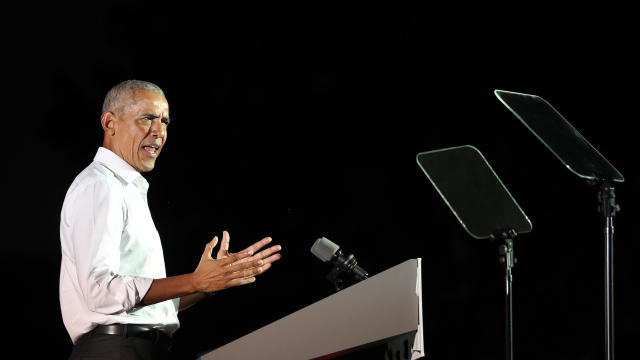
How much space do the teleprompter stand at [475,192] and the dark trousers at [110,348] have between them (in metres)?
1.04

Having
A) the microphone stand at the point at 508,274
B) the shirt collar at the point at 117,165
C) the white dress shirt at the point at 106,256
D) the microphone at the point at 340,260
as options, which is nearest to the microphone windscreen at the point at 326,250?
the microphone at the point at 340,260

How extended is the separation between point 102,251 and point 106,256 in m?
0.01

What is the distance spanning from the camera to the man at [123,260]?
4.77 ft

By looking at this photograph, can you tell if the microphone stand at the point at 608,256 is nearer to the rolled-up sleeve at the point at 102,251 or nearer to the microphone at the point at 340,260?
the microphone at the point at 340,260

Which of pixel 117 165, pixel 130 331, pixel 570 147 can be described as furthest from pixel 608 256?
pixel 117 165

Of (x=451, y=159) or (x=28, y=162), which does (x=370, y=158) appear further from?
(x=28, y=162)

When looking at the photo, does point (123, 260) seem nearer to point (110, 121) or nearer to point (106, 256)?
point (106, 256)

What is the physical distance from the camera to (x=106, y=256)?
4.91ft

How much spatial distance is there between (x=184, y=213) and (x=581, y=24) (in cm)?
203

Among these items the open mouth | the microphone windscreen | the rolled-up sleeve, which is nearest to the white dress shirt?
the rolled-up sleeve

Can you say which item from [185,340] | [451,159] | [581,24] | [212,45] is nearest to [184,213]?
[185,340]

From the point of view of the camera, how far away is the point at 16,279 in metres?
2.75

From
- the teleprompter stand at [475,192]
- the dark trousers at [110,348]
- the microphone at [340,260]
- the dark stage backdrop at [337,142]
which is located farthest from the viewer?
the dark stage backdrop at [337,142]

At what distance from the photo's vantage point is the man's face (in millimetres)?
1828
